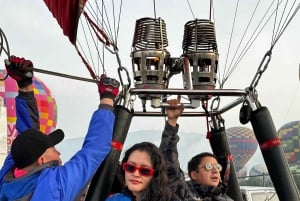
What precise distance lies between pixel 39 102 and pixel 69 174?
14.2 metres

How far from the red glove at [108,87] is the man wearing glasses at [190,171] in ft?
0.78

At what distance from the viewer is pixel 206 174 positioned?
1928mm

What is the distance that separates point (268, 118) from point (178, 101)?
336 mm

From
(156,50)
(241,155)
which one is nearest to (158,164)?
(156,50)

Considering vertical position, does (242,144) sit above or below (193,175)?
above

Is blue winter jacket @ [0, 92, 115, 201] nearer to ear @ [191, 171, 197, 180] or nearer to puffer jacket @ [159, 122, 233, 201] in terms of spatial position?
puffer jacket @ [159, 122, 233, 201]

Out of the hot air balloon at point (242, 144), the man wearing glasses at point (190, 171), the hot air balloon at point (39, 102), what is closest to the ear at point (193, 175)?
the man wearing glasses at point (190, 171)

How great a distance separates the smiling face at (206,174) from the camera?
1.92 m

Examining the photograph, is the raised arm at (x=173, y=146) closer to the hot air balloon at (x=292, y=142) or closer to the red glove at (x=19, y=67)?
the red glove at (x=19, y=67)

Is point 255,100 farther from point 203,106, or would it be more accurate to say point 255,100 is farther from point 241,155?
point 241,155

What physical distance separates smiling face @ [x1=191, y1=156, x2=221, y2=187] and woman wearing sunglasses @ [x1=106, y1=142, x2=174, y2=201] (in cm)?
33

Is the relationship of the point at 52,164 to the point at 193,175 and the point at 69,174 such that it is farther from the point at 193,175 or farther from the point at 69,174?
the point at 193,175

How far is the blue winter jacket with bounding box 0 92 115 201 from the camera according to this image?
1.34m

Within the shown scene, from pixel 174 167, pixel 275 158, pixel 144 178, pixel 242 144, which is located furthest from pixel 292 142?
pixel 144 178
